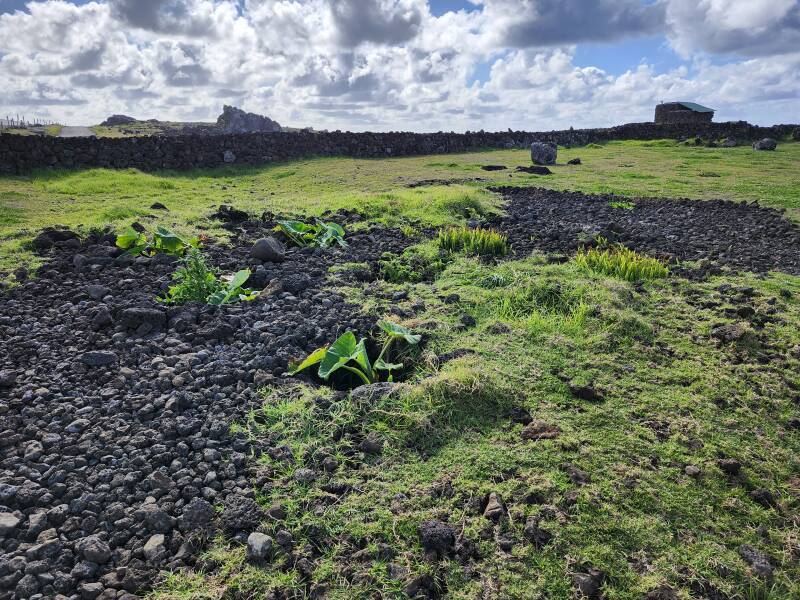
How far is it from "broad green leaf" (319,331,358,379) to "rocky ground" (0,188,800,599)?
43 centimetres

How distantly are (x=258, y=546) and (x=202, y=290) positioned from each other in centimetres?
360

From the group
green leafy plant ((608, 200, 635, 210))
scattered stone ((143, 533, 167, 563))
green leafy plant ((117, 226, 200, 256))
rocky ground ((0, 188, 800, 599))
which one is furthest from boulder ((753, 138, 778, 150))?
scattered stone ((143, 533, 167, 563))

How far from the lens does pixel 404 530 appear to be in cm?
291

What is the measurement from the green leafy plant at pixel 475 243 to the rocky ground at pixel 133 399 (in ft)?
1.15

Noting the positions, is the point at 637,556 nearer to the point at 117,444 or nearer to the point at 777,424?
the point at 777,424

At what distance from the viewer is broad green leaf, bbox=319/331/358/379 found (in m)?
4.20

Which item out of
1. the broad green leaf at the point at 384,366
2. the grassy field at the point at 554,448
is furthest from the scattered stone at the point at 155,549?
the broad green leaf at the point at 384,366

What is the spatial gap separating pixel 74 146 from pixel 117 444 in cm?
1682

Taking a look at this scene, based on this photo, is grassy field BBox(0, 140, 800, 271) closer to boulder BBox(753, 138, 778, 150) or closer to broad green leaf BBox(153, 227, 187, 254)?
boulder BBox(753, 138, 778, 150)

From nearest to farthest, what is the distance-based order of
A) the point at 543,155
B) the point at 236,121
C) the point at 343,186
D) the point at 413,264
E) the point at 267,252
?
the point at 413,264
the point at 267,252
the point at 343,186
the point at 543,155
the point at 236,121

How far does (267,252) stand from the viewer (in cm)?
731

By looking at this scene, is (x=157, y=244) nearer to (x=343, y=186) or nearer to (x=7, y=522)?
(x=7, y=522)

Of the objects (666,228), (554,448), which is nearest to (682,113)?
(666,228)

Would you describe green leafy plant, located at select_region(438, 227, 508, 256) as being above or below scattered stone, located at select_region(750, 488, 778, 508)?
above
